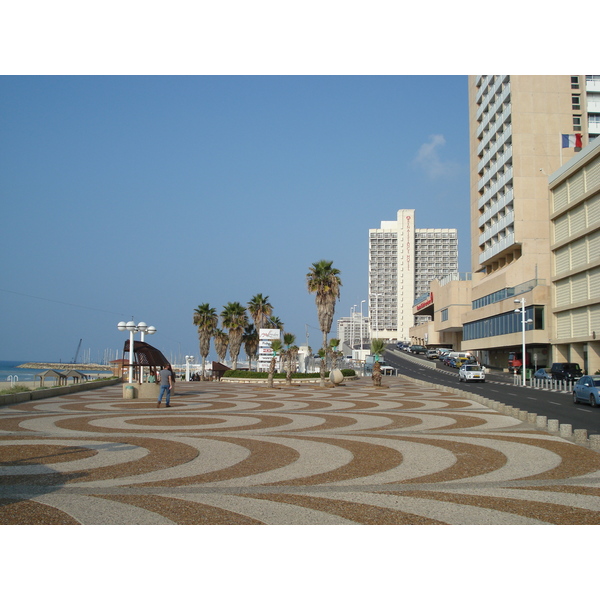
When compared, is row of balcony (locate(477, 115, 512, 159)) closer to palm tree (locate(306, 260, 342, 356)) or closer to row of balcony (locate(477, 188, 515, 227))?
row of balcony (locate(477, 188, 515, 227))

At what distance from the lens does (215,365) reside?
6162 cm

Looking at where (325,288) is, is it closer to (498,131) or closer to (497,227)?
(497,227)

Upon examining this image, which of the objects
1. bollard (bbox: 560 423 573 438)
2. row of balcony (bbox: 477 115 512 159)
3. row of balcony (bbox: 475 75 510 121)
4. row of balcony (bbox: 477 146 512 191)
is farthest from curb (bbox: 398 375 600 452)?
row of balcony (bbox: 475 75 510 121)

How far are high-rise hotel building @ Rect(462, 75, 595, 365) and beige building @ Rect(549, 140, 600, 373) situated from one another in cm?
333

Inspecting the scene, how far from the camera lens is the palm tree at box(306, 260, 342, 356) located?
1997 inches

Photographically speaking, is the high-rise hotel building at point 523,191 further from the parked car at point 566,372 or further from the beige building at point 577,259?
the parked car at point 566,372

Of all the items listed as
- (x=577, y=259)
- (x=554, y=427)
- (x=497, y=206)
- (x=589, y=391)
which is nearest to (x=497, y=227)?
(x=497, y=206)

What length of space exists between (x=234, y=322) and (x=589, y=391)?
40.8 meters

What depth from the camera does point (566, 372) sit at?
4622cm

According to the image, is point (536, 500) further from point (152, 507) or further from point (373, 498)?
point (152, 507)

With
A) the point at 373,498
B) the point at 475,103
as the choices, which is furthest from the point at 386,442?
the point at 475,103

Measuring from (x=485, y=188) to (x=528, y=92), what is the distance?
1657 centimetres

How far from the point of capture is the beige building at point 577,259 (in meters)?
51.7

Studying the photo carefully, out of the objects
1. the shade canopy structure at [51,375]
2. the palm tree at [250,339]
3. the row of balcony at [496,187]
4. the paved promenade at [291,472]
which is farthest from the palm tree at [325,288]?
the row of balcony at [496,187]
